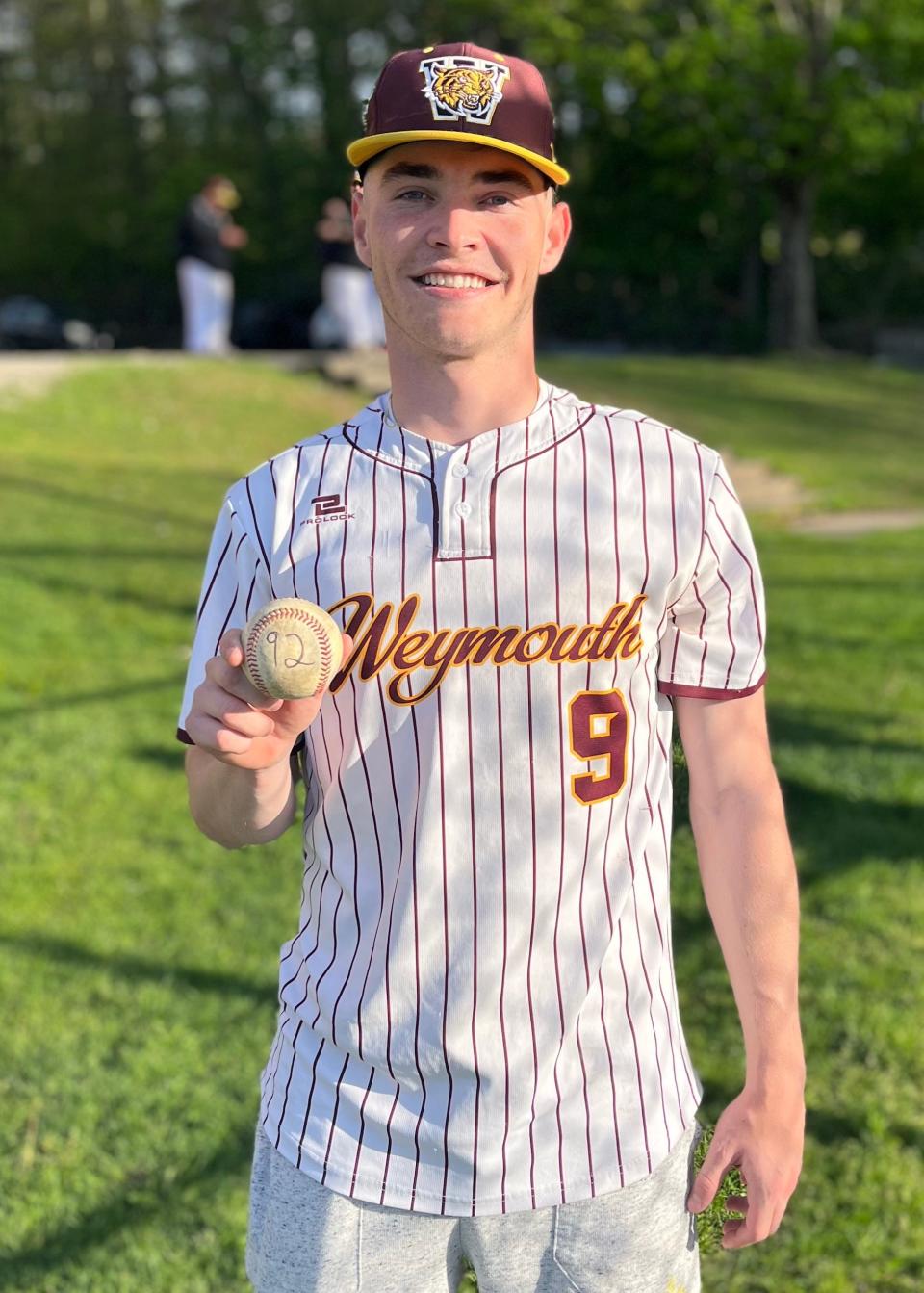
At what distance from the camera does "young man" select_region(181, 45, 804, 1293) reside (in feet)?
5.87

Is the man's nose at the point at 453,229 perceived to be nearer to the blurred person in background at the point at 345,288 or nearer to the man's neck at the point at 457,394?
the man's neck at the point at 457,394

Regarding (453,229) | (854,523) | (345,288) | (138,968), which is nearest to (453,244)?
(453,229)

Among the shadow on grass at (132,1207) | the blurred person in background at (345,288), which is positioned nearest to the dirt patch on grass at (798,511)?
the blurred person in background at (345,288)

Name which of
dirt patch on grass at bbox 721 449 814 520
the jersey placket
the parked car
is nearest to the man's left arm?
the jersey placket

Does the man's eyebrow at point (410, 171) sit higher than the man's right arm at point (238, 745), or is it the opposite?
the man's eyebrow at point (410, 171)

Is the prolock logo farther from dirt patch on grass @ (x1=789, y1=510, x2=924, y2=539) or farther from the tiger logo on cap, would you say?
dirt patch on grass @ (x1=789, y1=510, x2=924, y2=539)

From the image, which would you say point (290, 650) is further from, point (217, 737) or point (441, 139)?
point (441, 139)

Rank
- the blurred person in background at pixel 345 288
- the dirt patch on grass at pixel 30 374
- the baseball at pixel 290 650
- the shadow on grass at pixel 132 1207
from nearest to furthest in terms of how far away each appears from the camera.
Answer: the baseball at pixel 290 650, the shadow on grass at pixel 132 1207, the dirt patch on grass at pixel 30 374, the blurred person in background at pixel 345 288

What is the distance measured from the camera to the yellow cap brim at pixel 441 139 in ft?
5.74

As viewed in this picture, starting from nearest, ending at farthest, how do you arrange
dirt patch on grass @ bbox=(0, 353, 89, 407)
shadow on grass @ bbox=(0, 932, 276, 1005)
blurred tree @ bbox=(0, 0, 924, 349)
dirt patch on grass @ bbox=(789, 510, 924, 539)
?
shadow on grass @ bbox=(0, 932, 276, 1005) → dirt patch on grass @ bbox=(789, 510, 924, 539) → dirt patch on grass @ bbox=(0, 353, 89, 407) → blurred tree @ bbox=(0, 0, 924, 349)

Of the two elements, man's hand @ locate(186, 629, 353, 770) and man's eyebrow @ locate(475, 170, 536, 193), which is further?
man's eyebrow @ locate(475, 170, 536, 193)

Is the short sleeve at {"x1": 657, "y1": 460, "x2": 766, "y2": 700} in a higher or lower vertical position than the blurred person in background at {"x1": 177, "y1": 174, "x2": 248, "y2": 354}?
higher

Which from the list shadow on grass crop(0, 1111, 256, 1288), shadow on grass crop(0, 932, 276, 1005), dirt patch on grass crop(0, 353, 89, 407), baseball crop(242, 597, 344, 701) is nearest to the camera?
baseball crop(242, 597, 344, 701)

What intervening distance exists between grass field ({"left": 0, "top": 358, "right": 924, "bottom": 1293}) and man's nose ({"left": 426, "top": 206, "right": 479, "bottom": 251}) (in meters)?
1.15
